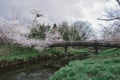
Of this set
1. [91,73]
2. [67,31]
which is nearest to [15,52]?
[91,73]

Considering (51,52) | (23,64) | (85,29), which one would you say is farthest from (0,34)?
(85,29)

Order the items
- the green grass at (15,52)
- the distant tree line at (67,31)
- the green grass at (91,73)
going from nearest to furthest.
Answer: the green grass at (91,73)
the green grass at (15,52)
the distant tree line at (67,31)

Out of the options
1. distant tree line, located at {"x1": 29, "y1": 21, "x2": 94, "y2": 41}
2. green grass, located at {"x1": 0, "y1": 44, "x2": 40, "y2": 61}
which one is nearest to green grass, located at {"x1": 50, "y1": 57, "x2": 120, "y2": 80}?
green grass, located at {"x1": 0, "y1": 44, "x2": 40, "y2": 61}

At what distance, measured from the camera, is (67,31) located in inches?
2507

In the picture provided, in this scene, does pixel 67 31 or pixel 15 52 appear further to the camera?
pixel 67 31

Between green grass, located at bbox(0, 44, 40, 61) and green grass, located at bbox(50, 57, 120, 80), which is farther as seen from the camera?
green grass, located at bbox(0, 44, 40, 61)

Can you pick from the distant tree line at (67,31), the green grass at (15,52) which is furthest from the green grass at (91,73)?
the distant tree line at (67,31)

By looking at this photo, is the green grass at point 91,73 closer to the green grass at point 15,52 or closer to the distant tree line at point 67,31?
the green grass at point 15,52

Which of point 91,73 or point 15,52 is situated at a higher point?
point 15,52

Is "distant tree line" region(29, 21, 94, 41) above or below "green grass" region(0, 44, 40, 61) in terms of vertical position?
above

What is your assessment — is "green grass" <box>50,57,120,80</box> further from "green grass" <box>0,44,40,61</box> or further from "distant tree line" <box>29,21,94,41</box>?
"distant tree line" <box>29,21,94,41</box>

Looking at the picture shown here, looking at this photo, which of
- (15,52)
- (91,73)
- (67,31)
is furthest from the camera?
(67,31)

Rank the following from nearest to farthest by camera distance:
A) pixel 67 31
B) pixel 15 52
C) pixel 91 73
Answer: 1. pixel 91 73
2. pixel 15 52
3. pixel 67 31

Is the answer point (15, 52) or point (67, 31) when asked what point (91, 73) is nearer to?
point (15, 52)
